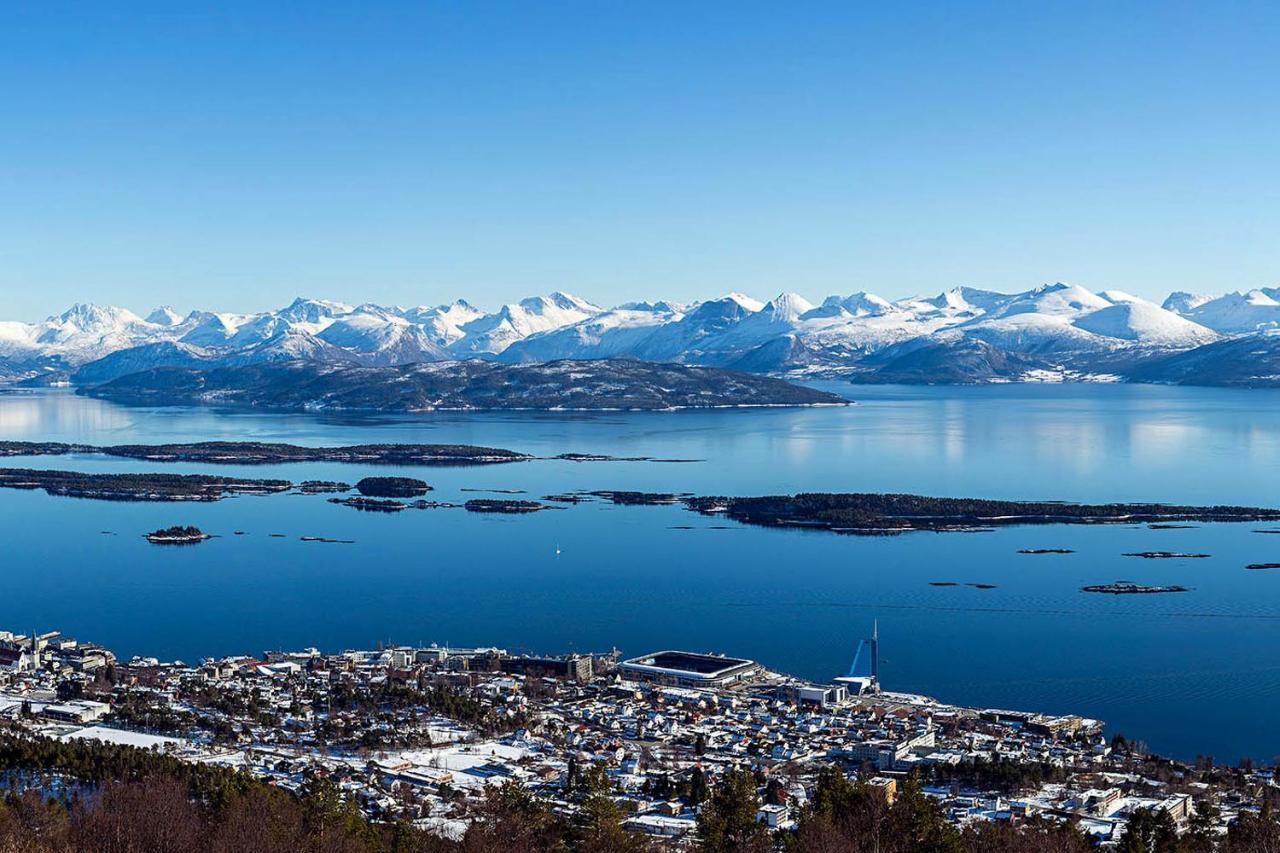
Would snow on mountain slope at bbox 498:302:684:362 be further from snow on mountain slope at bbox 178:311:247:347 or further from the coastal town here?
the coastal town

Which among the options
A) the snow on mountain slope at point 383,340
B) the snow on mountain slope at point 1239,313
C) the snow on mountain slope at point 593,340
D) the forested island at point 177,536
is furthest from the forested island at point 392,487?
the snow on mountain slope at point 1239,313

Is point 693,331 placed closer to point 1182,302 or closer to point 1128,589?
point 1182,302

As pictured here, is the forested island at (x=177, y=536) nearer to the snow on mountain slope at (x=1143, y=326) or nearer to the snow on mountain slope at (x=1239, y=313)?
the snow on mountain slope at (x=1143, y=326)

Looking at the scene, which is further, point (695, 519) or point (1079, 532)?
point (695, 519)

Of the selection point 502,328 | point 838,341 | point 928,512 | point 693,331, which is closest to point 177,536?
point 928,512

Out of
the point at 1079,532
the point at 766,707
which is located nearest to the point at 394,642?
the point at 766,707

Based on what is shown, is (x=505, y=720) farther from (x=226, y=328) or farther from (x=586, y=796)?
(x=226, y=328)

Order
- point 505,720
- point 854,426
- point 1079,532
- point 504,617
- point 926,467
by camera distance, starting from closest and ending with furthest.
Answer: point 505,720 → point 504,617 → point 1079,532 → point 926,467 → point 854,426
